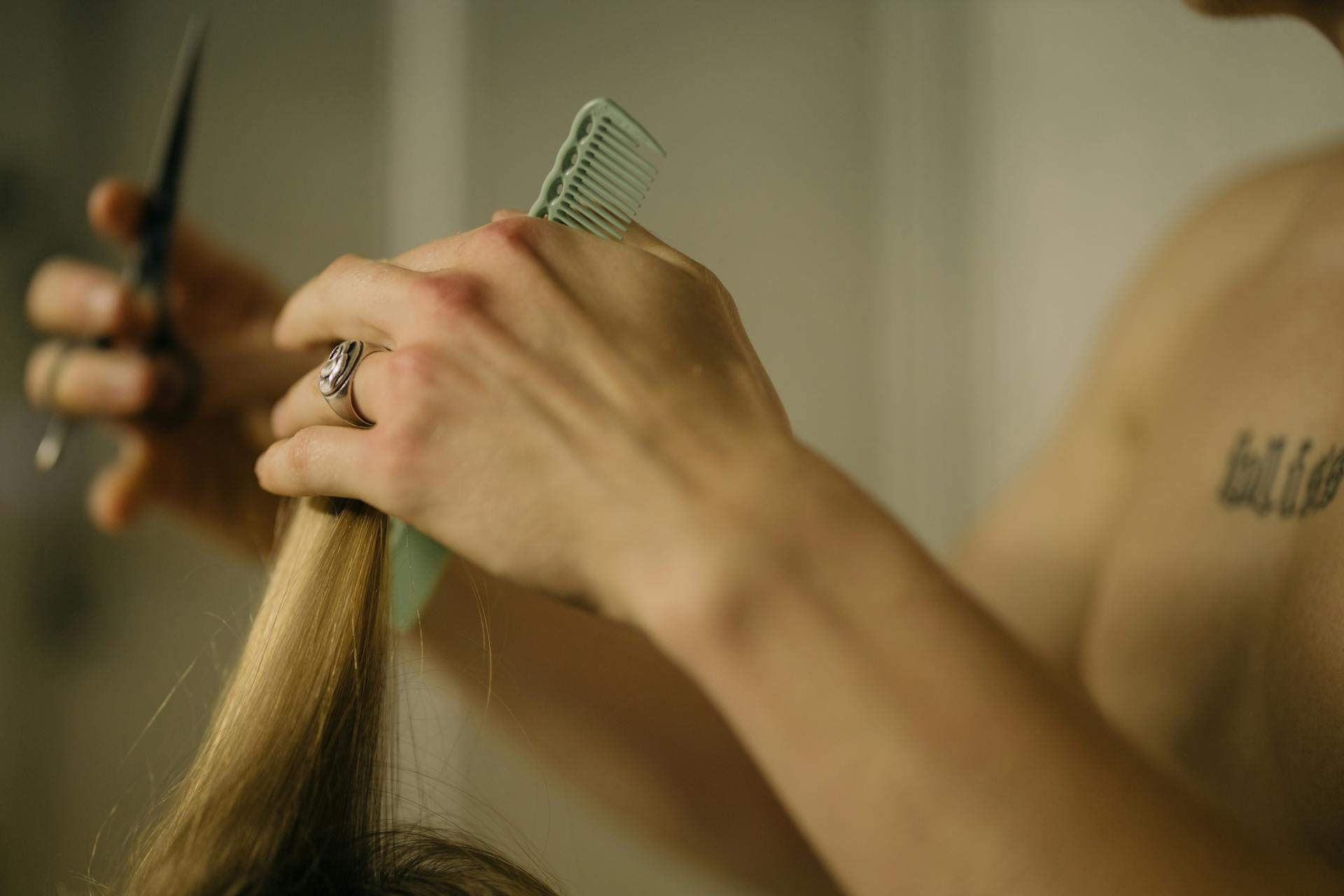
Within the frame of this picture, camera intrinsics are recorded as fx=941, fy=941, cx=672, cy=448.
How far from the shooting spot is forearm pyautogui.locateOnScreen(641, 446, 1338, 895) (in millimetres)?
361

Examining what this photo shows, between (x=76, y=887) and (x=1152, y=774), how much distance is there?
0.75 metres

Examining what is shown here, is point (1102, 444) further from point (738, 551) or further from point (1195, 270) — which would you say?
point (738, 551)

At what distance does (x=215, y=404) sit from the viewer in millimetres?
778

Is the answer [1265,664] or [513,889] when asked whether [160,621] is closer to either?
[513,889]

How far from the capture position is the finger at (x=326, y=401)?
0.43 metres

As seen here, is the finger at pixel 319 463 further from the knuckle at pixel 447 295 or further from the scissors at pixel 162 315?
the scissors at pixel 162 315

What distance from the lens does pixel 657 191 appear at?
1.38m

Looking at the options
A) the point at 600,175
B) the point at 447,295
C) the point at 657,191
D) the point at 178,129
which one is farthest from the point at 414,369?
the point at 657,191

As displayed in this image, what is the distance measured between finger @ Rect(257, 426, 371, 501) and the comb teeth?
145mm

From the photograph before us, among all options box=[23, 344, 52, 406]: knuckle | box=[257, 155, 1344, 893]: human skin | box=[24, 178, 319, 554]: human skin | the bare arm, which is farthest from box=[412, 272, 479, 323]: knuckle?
the bare arm

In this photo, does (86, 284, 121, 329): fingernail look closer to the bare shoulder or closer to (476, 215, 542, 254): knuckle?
(476, 215, 542, 254): knuckle

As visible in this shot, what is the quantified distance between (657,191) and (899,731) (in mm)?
1137

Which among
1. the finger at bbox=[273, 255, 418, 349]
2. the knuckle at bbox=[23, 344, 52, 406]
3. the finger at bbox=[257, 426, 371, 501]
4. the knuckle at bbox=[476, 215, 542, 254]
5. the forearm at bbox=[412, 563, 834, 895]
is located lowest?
the forearm at bbox=[412, 563, 834, 895]

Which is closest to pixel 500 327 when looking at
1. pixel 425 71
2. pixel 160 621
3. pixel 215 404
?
pixel 215 404
